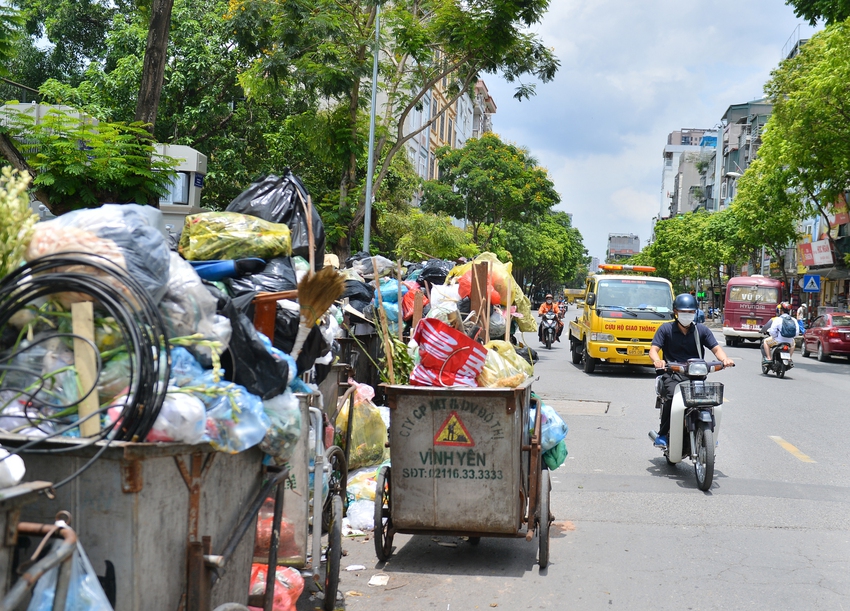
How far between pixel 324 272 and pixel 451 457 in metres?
1.65

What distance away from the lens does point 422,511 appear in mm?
5223

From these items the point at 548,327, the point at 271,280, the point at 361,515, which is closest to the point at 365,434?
the point at 361,515

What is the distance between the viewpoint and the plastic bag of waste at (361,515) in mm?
6031

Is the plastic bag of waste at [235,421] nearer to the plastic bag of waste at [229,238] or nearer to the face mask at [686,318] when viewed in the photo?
the plastic bag of waste at [229,238]

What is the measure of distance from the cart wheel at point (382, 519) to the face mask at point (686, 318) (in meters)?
3.86

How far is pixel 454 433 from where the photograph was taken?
5133 millimetres

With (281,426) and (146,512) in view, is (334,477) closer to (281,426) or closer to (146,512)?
(281,426)

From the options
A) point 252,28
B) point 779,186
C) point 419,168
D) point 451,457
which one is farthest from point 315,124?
point 419,168

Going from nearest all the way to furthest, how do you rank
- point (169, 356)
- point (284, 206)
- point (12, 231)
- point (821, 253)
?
point (169, 356) → point (12, 231) → point (284, 206) → point (821, 253)

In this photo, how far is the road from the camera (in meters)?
4.81

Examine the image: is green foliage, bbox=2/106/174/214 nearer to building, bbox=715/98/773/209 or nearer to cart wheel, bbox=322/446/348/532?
cart wheel, bbox=322/446/348/532

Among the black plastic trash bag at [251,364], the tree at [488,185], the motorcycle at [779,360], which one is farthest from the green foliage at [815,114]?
the black plastic trash bag at [251,364]

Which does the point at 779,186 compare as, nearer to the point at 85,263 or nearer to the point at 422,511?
the point at 422,511

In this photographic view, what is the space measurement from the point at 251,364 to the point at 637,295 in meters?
15.2
